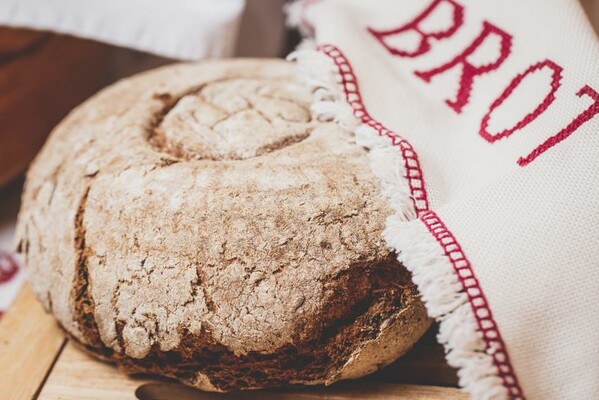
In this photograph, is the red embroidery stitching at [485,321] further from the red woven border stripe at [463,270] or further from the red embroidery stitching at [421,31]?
the red embroidery stitching at [421,31]

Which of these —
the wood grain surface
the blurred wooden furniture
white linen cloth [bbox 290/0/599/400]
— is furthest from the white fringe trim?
the blurred wooden furniture

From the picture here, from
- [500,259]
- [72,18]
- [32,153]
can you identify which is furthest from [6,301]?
[500,259]

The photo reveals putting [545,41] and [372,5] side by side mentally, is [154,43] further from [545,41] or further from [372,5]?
[545,41]

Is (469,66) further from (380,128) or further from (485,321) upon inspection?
(485,321)

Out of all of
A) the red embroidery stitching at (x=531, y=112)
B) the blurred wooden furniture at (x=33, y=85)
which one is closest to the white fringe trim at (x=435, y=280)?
the red embroidery stitching at (x=531, y=112)

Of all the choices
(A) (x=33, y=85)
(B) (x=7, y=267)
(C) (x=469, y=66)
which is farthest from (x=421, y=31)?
(B) (x=7, y=267)
